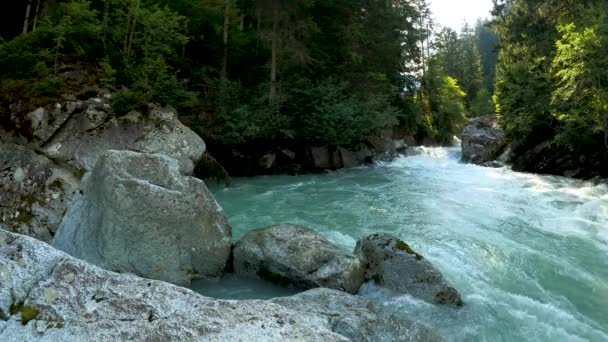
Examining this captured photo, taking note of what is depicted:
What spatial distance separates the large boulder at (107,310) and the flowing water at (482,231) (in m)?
3.02

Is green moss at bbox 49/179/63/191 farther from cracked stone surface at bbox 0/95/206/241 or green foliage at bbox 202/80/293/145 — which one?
green foliage at bbox 202/80/293/145

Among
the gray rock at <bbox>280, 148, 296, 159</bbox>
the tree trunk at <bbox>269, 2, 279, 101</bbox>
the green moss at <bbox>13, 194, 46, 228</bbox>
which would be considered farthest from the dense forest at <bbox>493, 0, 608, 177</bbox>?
the green moss at <bbox>13, 194, 46, 228</bbox>

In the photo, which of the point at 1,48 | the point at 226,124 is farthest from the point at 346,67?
the point at 1,48

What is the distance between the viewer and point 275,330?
9.21 ft

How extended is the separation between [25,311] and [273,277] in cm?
388

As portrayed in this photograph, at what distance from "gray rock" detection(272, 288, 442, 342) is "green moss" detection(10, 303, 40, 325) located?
2.23 meters

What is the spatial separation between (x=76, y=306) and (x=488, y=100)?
58.0m

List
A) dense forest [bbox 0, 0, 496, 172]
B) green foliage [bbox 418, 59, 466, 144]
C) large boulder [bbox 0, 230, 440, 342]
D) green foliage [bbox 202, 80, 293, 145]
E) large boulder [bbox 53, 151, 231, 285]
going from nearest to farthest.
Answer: large boulder [bbox 0, 230, 440, 342]
large boulder [bbox 53, 151, 231, 285]
dense forest [bbox 0, 0, 496, 172]
green foliage [bbox 202, 80, 293, 145]
green foliage [bbox 418, 59, 466, 144]

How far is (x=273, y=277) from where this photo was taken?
20.4ft

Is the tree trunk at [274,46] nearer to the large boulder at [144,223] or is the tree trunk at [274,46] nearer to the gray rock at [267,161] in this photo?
the gray rock at [267,161]

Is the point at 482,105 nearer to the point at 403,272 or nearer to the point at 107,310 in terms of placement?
the point at 403,272

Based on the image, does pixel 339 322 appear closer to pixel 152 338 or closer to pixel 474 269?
pixel 152 338

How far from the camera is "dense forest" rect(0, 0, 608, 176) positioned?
1165 centimetres

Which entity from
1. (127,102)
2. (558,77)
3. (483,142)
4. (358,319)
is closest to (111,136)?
(127,102)
